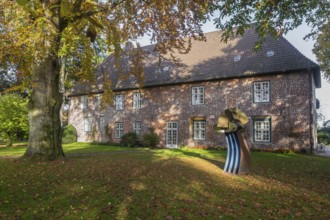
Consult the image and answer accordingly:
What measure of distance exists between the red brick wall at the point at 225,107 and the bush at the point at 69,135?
2.67 meters

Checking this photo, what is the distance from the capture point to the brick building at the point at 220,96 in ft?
64.7

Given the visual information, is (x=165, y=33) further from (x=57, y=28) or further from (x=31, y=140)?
(x=31, y=140)

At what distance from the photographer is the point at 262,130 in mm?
20844

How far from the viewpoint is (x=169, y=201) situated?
6.37 metres

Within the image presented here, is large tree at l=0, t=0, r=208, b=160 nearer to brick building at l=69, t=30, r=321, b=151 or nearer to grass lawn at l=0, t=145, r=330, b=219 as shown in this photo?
grass lawn at l=0, t=145, r=330, b=219

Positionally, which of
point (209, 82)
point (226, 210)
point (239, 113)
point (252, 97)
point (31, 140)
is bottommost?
point (226, 210)

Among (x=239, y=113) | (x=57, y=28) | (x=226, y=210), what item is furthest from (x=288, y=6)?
(x=57, y=28)

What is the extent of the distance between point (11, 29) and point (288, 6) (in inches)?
440

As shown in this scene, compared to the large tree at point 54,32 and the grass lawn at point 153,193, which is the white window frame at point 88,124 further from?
the grass lawn at point 153,193

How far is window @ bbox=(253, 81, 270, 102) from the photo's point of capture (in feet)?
68.4

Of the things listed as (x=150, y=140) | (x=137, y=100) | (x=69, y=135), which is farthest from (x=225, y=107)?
(x=69, y=135)

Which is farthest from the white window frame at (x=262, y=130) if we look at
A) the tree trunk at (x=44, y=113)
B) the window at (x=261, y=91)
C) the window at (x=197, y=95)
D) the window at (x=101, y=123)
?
the window at (x=101, y=123)

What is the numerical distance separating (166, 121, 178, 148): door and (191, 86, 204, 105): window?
2.72 m

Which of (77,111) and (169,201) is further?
(77,111)
